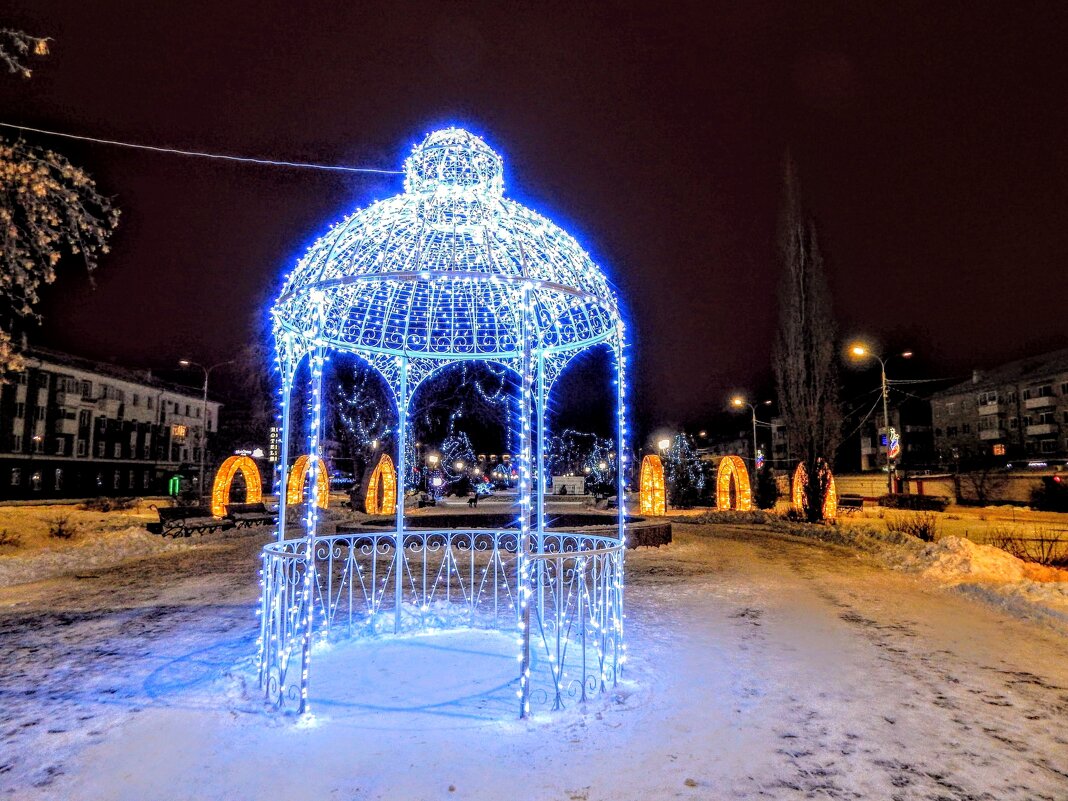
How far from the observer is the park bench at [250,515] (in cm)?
2229

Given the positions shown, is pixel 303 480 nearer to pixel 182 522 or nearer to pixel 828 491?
pixel 182 522

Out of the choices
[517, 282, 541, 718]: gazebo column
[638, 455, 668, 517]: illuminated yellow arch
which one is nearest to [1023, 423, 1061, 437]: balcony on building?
[638, 455, 668, 517]: illuminated yellow arch

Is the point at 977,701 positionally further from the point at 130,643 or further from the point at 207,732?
the point at 130,643

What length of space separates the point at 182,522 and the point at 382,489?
28.6 ft

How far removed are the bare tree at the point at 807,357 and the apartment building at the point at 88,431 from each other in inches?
1456

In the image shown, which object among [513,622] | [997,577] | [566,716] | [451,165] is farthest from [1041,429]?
[566,716]

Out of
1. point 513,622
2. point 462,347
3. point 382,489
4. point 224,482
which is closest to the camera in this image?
point 513,622

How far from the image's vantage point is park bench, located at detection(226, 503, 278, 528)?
73.1 ft

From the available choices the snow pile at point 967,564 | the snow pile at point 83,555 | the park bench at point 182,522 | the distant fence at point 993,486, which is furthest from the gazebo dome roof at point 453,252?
the distant fence at point 993,486

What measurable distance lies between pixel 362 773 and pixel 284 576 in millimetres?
2112

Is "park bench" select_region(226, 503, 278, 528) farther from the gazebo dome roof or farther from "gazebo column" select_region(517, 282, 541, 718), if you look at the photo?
"gazebo column" select_region(517, 282, 541, 718)

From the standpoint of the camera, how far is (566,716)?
203 inches

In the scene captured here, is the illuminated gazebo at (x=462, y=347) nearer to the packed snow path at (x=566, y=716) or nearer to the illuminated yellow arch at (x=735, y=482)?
the packed snow path at (x=566, y=716)

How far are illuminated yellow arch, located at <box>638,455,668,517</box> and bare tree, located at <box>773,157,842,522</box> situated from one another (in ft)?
17.1
